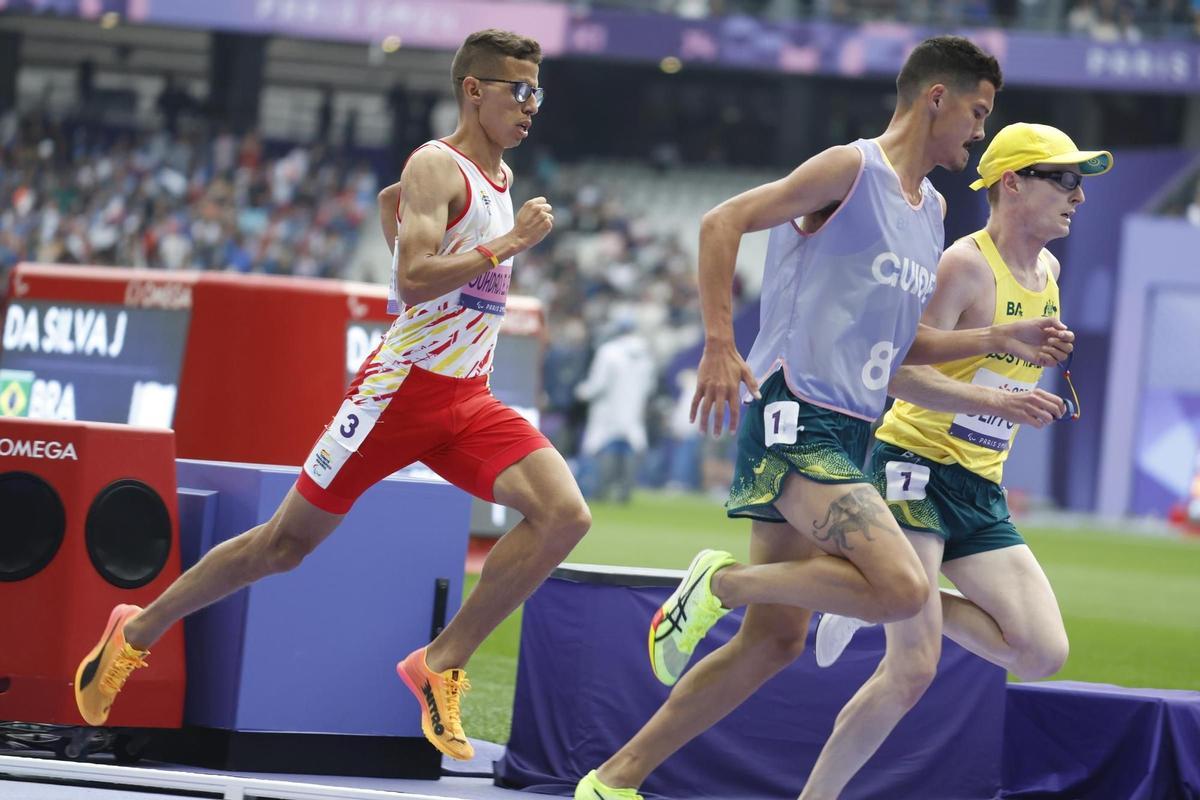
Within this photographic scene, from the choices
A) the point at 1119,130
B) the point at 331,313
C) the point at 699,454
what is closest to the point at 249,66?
the point at 699,454

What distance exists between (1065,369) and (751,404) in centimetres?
111

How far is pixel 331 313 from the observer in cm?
725

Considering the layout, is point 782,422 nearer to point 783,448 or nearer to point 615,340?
point 783,448

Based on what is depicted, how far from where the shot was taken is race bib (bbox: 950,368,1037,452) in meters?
5.47

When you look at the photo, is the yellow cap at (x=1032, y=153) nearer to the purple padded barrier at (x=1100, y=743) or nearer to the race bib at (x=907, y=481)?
the race bib at (x=907, y=481)

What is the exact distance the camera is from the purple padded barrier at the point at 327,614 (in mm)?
5801

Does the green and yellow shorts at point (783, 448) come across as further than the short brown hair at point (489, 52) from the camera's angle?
No

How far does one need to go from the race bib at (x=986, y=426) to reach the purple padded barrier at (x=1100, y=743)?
134 centimetres

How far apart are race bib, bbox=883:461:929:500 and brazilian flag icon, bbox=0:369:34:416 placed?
8.02 metres

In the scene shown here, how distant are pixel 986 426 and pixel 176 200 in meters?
26.2

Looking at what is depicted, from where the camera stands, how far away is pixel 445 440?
5.32 m

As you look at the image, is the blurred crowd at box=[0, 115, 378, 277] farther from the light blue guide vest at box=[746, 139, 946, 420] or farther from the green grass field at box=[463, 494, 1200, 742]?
the light blue guide vest at box=[746, 139, 946, 420]

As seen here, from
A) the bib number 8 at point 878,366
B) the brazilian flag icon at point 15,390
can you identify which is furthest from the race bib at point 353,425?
the brazilian flag icon at point 15,390

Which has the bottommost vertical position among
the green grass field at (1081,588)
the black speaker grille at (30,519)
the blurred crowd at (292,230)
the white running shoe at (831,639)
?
the green grass field at (1081,588)
